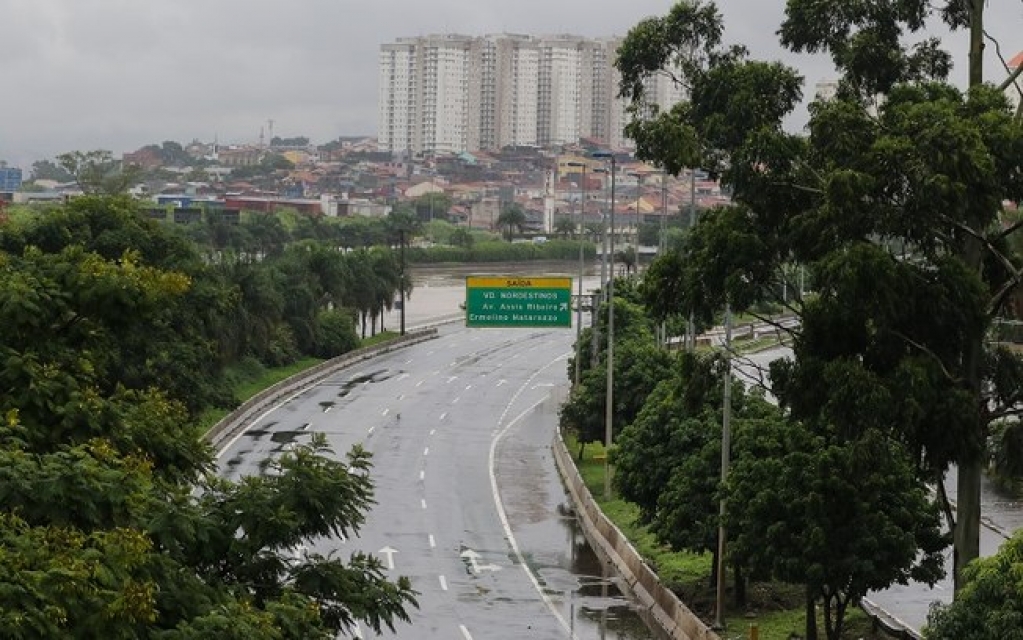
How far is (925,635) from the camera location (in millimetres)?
23906

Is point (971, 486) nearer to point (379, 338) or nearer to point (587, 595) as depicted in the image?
point (587, 595)

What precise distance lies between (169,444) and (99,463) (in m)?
3.13

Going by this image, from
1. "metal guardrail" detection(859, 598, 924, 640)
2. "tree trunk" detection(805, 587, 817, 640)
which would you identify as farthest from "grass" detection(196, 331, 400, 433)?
"tree trunk" detection(805, 587, 817, 640)

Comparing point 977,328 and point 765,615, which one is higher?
point 977,328

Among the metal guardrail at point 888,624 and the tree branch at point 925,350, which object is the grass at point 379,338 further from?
the tree branch at point 925,350

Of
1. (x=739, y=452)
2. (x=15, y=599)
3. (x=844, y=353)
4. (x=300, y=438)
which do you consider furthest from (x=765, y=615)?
(x=300, y=438)

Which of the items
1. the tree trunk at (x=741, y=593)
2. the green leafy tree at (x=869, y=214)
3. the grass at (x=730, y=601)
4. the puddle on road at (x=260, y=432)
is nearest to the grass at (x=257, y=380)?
the puddle on road at (x=260, y=432)

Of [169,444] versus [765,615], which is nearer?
[169,444]

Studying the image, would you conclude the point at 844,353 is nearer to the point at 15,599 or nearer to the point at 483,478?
the point at 15,599

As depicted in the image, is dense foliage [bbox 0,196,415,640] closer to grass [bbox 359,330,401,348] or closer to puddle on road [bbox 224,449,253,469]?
puddle on road [bbox 224,449,253,469]

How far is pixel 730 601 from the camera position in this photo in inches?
1497

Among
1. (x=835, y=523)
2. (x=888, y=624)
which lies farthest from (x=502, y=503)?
(x=835, y=523)

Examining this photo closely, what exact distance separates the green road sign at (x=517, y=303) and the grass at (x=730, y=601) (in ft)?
90.2

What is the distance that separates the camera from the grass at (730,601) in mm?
34719
